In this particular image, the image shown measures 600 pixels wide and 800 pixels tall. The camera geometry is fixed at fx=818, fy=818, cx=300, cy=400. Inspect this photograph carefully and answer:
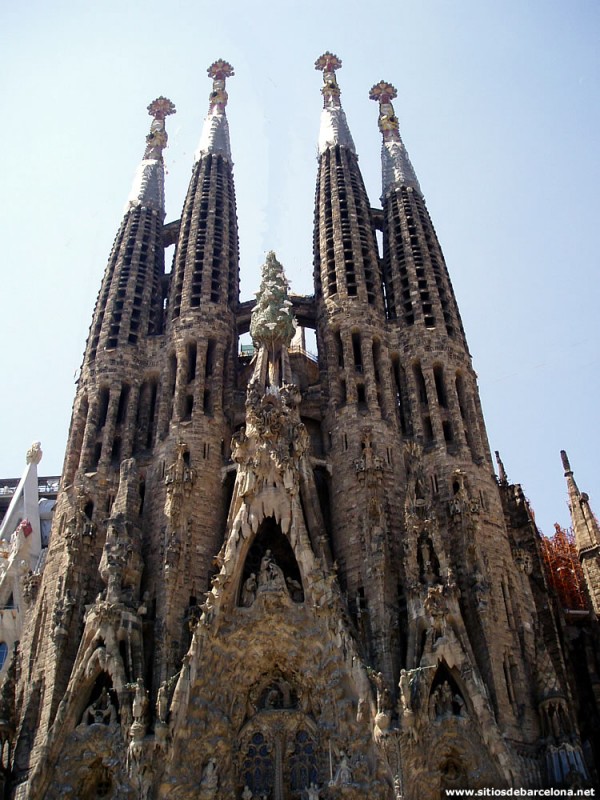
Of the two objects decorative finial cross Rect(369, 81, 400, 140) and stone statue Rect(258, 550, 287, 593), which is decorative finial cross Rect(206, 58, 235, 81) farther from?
stone statue Rect(258, 550, 287, 593)

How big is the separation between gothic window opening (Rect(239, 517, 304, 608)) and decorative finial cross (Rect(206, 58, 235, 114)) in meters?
26.2

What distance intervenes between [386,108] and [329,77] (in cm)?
420

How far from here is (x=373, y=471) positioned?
24656 millimetres

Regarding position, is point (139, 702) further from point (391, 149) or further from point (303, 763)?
point (391, 149)

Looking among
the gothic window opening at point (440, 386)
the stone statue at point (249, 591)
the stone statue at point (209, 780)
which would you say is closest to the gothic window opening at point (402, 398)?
the gothic window opening at point (440, 386)

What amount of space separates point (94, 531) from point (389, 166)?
21.9 m

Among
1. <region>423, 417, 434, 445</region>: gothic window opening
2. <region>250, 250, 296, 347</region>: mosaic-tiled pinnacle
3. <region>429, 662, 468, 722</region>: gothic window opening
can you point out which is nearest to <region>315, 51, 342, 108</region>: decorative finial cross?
<region>250, 250, 296, 347</region>: mosaic-tiled pinnacle

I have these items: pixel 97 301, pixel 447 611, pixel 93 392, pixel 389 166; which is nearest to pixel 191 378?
pixel 93 392

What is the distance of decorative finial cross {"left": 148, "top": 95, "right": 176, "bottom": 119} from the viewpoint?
138ft

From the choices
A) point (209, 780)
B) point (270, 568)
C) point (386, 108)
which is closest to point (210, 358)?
point (270, 568)

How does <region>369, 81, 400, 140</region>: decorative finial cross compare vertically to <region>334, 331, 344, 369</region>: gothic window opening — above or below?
above

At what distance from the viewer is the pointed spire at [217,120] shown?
124 ft

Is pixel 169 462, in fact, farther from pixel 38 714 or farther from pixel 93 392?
pixel 38 714

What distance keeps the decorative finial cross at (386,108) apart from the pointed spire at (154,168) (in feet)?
35.0
